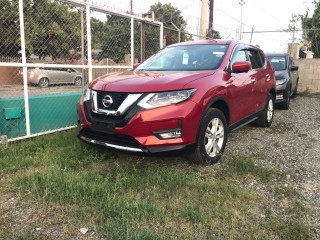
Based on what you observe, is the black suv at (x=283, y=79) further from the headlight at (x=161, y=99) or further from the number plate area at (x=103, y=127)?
the number plate area at (x=103, y=127)

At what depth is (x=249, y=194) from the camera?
3.38m

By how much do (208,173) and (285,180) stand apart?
0.91m

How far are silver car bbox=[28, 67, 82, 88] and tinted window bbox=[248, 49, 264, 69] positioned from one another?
330 centimetres

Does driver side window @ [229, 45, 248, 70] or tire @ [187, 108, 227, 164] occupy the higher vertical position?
driver side window @ [229, 45, 248, 70]

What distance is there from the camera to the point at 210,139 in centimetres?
422

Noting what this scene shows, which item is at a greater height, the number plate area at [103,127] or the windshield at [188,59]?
the windshield at [188,59]

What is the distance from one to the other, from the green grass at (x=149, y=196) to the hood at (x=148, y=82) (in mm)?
996

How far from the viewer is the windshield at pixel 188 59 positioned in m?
4.63

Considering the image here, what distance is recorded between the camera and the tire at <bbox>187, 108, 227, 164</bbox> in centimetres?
392

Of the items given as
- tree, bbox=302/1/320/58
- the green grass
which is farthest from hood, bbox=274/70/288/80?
tree, bbox=302/1/320/58

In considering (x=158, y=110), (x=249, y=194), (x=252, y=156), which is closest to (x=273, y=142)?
(x=252, y=156)

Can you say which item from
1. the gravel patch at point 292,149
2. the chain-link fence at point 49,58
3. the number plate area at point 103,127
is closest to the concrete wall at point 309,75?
the gravel patch at point 292,149

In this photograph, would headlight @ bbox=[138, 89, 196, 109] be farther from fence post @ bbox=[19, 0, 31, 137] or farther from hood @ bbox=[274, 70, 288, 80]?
hood @ bbox=[274, 70, 288, 80]

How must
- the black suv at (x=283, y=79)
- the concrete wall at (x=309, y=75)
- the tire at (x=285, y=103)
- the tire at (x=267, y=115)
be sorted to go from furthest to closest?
the concrete wall at (x=309, y=75) → the tire at (x=285, y=103) → the black suv at (x=283, y=79) → the tire at (x=267, y=115)
